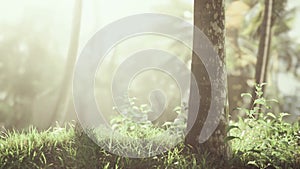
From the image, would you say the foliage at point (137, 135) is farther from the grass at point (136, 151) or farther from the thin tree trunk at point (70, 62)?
the thin tree trunk at point (70, 62)

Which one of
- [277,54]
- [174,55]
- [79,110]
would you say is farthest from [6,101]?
[79,110]

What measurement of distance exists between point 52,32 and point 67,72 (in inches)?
616

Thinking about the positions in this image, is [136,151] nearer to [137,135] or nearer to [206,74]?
[137,135]

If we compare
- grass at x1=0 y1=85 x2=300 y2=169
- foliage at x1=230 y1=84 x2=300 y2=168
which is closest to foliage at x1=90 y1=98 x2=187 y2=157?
grass at x1=0 y1=85 x2=300 y2=169

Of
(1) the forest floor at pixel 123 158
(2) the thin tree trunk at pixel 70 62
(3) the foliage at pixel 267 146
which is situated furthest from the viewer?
(2) the thin tree trunk at pixel 70 62

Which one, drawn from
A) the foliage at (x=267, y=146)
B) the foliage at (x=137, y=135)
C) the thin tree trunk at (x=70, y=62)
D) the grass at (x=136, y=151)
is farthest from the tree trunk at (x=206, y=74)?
the thin tree trunk at (x=70, y=62)

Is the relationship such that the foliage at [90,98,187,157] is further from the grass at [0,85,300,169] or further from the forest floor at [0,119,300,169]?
the forest floor at [0,119,300,169]

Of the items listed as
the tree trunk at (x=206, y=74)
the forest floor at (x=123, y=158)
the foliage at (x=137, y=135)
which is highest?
the tree trunk at (x=206, y=74)

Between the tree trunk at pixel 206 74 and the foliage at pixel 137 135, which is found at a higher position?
the tree trunk at pixel 206 74

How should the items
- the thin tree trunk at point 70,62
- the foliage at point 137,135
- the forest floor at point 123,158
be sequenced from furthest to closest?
the thin tree trunk at point 70,62 → the foliage at point 137,135 → the forest floor at point 123,158

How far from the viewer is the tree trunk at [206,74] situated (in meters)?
→ 6.34

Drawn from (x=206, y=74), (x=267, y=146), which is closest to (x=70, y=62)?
(x=206, y=74)

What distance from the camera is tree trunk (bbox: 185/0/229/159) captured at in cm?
634

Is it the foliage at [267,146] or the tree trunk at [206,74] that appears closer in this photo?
the foliage at [267,146]
